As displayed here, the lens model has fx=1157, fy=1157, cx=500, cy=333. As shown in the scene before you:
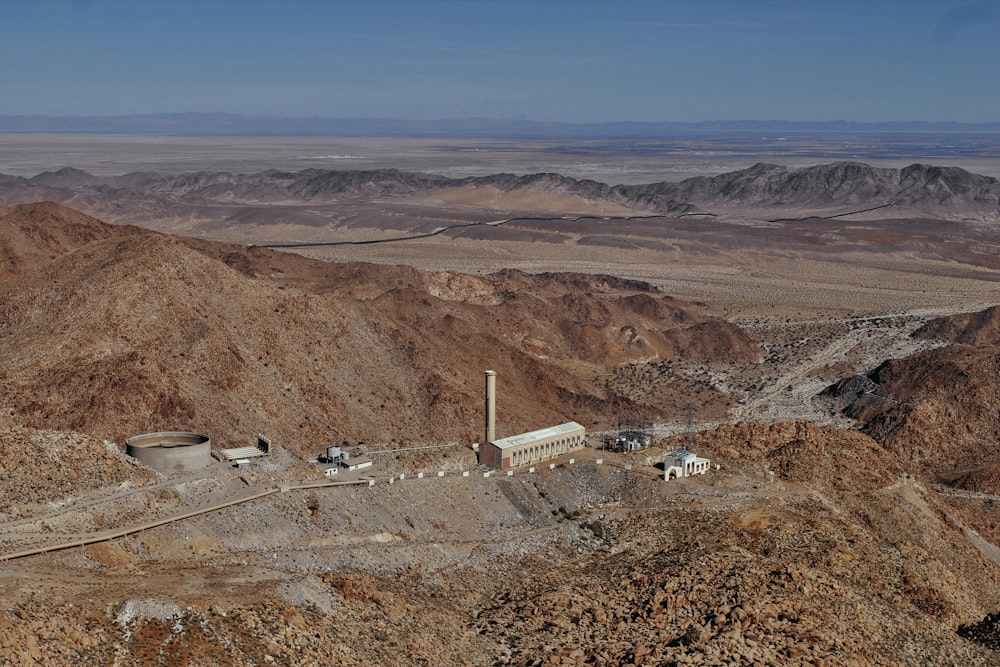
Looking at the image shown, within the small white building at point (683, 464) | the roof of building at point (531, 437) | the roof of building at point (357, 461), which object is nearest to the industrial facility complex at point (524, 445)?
the roof of building at point (531, 437)

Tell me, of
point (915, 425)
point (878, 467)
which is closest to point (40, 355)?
point (878, 467)

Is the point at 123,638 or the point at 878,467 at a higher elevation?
the point at 123,638

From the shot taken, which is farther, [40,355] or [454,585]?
[40,355]

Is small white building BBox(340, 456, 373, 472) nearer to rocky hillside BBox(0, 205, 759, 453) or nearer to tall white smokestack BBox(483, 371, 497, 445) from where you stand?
rocky hillside BBox(0, 205, 759, 453)

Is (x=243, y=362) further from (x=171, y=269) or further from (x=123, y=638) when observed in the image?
(x=123, y=638)

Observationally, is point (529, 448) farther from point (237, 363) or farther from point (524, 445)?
point (237, 363)

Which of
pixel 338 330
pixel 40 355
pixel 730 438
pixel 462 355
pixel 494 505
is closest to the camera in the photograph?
pixel 494 505

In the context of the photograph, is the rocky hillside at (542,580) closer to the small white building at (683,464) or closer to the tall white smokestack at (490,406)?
the small white building at (683,464)

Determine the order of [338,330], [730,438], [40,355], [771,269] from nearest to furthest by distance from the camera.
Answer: [40,355] < [730,438] < [338,330] < [771,269]
